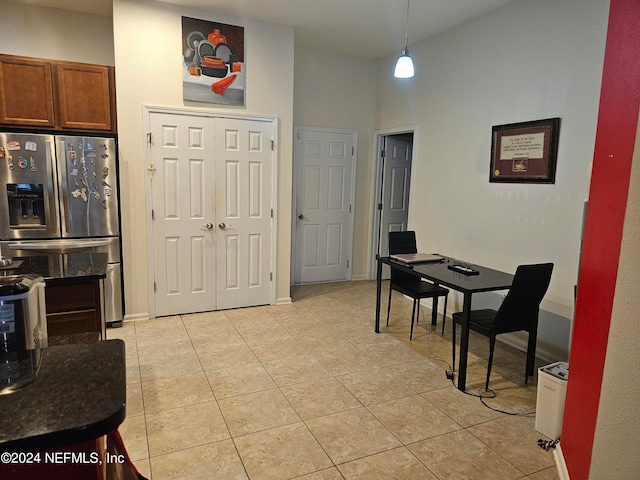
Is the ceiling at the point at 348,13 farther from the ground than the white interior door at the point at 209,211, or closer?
farther from the ground

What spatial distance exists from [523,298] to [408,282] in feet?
4.28

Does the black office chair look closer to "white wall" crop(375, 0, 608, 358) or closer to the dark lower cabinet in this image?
"white wall" crop(375, 0, 608, 358)

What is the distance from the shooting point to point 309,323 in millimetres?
4184

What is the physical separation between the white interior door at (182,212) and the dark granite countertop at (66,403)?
303 cm

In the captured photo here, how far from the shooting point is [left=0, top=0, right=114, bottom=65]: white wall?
3965 millimetres

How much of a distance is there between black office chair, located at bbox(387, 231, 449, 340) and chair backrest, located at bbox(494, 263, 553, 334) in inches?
36.7

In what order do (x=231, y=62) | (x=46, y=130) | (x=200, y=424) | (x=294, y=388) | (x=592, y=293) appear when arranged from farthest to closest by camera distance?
(x=231, y=62)
(x=46, y=130)
(x=294, y=388)
(x=200, y=424)
(x=592, y=293)

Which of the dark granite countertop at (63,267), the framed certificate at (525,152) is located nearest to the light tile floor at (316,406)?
the dark granite countertop at (63,267)

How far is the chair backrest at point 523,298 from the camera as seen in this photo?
276 centimetres

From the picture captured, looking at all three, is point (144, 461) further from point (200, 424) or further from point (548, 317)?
point (548, 317)

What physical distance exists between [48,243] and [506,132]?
4218 millimetres

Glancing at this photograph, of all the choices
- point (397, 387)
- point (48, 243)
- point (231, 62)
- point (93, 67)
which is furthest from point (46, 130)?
point (397, 387)

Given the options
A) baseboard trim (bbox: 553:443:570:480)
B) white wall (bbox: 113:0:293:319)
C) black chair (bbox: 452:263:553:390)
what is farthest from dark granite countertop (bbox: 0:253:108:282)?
baseboard trim (bbox: 553:443:570:480)

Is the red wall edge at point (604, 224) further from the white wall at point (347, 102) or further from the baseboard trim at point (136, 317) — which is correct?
the white wall at point (347, 102)
